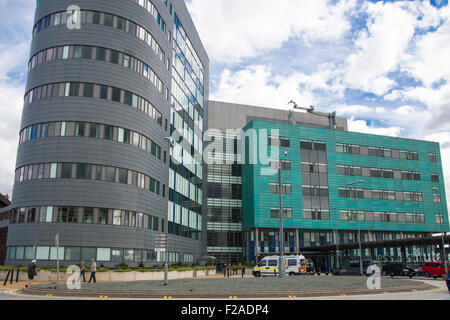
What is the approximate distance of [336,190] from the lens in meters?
81.5

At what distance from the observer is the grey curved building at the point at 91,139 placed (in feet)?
131

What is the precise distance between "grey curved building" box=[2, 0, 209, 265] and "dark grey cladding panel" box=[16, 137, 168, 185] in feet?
0.33

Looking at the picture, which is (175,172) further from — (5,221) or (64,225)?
(5,221)

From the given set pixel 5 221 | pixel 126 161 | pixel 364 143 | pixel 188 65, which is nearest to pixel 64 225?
pixel 126 161

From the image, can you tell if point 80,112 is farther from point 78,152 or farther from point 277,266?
point 277,266

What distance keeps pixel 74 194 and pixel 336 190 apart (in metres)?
56.0

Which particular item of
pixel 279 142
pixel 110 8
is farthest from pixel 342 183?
pixel 110 8

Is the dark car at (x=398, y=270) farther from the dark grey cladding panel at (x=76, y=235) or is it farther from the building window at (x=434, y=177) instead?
the building window at (x=434, y=177)

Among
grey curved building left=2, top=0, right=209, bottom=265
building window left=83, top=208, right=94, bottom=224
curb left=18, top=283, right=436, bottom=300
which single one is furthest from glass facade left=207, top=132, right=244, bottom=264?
curb left=18, top=283, right=436, bottom=300

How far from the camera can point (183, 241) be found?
61.3m

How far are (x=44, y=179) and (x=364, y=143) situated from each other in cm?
6677

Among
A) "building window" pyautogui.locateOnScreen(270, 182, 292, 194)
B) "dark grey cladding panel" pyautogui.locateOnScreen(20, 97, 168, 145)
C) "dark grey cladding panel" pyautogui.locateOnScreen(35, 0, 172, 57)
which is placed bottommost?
"building window" pyautogui.locateOnScreen(270, 182, 292, 194)

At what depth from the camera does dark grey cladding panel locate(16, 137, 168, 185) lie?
40.7 m

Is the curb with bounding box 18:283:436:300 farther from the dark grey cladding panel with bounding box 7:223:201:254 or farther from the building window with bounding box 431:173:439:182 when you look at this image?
the building window with bounding box 431:173:439:182
